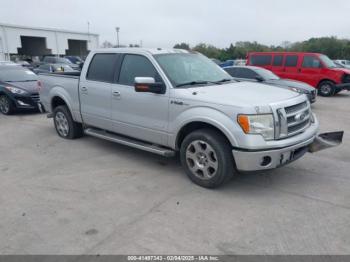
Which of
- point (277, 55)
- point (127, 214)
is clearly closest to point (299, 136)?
point (127, 214)

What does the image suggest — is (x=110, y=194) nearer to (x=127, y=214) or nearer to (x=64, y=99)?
(x=127, y=214)

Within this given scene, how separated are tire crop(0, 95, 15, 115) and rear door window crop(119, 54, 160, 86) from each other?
5.98 meters

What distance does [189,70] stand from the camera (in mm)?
5070

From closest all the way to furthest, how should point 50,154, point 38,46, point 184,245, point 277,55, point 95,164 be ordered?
point 184,245 < point 95,164 < point 50,154 < point 277,55 < point 38,46

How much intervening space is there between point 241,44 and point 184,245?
6778 cm

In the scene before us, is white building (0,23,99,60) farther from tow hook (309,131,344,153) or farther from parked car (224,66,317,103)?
tow hook (309,131,344,153)

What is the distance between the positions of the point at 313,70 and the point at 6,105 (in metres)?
12.2

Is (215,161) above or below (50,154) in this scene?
above

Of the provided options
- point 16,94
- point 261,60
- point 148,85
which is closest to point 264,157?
point 148,85

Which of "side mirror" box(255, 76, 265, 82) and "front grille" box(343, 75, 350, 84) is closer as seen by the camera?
"side mirror" box(255, 76, 265, 82)

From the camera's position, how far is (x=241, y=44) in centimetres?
6669

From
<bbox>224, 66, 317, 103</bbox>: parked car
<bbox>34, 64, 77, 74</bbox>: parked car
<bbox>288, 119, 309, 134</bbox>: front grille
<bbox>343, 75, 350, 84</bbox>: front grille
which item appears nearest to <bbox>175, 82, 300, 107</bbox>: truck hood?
<bbox>288, 119, 309, 134</bbox>: front grille

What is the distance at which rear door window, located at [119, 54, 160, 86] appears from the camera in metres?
4.99

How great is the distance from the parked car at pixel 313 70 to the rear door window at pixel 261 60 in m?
0.04
